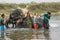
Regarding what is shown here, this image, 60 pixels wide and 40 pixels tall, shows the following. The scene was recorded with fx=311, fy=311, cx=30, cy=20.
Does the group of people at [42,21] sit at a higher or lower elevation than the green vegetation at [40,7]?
higher

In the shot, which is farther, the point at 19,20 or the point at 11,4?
the point at 11,4

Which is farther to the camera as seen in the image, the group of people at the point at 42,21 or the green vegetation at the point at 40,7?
the green vegetation at the point at 40,7

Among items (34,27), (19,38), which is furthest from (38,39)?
(34,27)

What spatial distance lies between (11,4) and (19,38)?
3782 cm

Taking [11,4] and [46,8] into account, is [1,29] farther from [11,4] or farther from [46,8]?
[46,8]

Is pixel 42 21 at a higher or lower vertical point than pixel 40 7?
higher

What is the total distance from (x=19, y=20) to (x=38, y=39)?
22.8 ft

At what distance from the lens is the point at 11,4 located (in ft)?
182

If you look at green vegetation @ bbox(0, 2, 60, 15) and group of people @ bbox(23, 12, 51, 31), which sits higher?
group of people @ bbox(23, 12, 51, 31)

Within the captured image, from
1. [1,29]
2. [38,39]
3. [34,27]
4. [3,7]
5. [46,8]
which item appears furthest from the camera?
[46,8]

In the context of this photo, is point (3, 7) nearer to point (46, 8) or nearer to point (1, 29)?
point (46, 8)

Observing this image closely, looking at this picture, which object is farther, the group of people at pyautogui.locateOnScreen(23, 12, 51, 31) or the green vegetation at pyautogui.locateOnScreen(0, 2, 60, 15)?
the green vegetation at pyautogui.locateOnScreen(0, 2, 60, 15)

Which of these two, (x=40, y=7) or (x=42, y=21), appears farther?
(x=40, y=7)

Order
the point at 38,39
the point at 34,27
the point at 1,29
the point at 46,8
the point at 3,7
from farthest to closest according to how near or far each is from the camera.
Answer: the point at 46,8 < the point at 3,7 < the point at 34,27 < the point at 1,29 < the point at 38,39
